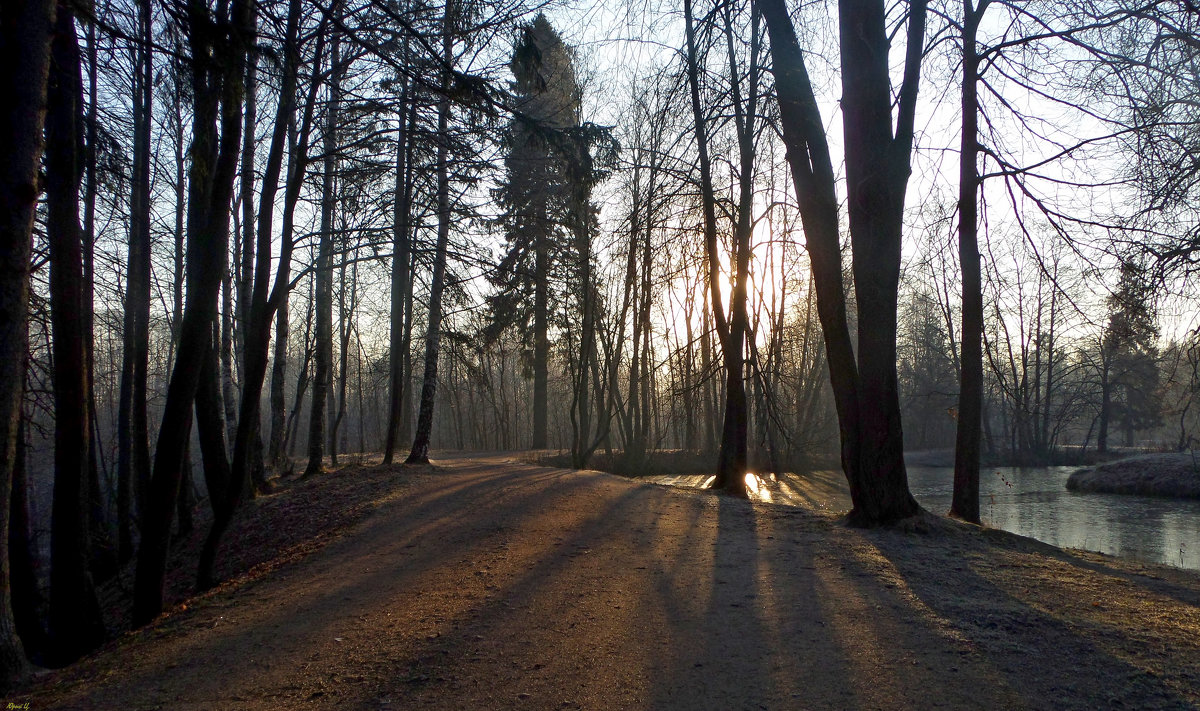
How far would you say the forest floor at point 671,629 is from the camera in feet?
11.2

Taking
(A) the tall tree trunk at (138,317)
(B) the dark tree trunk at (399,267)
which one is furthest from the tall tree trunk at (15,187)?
(B) the dark tree trunk at (399,267)

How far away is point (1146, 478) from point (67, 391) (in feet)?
76.3

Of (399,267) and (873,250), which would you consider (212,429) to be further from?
(873,250)

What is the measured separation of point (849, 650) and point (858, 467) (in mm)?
3761

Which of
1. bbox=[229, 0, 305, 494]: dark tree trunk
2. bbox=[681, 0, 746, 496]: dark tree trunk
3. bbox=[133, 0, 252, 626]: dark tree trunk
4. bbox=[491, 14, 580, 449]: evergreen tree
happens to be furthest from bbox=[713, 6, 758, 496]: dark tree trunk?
bbox=[133, 0, 252, 626]: dark tree trunk

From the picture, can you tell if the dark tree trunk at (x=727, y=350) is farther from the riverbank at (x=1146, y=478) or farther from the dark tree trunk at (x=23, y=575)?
the riverbank at (x=1146, y=478)

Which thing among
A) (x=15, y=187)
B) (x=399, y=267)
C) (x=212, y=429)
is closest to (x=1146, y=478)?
(x=399, y=267)

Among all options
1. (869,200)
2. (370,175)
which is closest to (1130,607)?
(869,200)

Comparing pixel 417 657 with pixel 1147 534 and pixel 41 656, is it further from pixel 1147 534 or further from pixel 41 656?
pixel 1147 534

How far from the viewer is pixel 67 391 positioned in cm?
573

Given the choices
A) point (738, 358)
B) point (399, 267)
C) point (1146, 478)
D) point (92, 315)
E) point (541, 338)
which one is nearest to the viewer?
point (92, 315)

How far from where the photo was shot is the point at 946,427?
50812mm

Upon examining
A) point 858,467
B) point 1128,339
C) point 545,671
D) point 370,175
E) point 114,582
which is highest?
point 370,175

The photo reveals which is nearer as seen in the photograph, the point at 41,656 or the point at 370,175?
the point at 41,656
